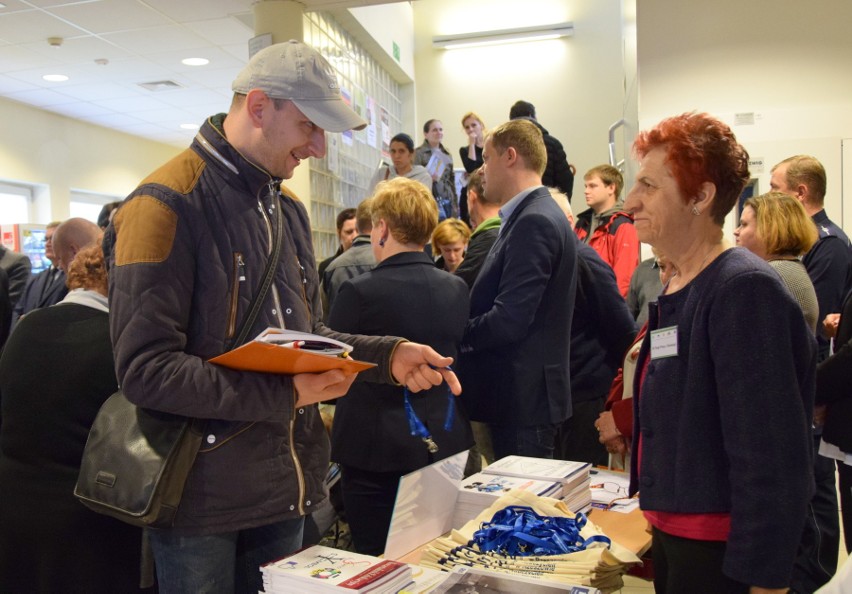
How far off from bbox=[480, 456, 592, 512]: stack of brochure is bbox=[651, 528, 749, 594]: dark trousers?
1.94 ft

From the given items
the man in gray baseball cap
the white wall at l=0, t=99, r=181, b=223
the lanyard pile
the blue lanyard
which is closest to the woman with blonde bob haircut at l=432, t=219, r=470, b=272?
the blue lanyard

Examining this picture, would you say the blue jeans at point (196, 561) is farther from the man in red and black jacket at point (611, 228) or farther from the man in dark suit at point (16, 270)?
the man in dark suit at point (16, 270)

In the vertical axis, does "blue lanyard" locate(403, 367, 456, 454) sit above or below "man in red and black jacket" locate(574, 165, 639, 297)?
below

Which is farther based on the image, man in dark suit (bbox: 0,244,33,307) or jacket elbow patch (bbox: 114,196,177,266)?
man in dark suit (bbox: 0,244,33,307)

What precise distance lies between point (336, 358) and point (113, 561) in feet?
4.08

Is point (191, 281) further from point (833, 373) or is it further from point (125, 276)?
point (833, 373)

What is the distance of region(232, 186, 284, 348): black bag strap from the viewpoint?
1452 mm

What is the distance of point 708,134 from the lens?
4.94 feet

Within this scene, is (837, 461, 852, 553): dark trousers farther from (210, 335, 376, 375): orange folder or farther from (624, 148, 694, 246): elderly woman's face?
(210, 335, 376, 375): orange folder

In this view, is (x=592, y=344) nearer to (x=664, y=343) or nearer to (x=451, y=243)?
(x=451, y=243)

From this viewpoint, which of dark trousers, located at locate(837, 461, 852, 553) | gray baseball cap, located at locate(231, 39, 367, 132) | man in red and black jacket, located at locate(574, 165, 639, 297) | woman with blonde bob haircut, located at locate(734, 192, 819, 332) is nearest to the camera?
gray baseball cap, located at locate(231, 39, 367, 132)

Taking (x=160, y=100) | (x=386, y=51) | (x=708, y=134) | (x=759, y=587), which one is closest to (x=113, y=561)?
(x=759, y=587)

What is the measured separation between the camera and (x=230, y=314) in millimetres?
1441

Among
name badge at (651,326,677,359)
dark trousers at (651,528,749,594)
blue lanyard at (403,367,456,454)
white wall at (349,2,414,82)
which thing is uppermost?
white wall at (349,2,414,82)
